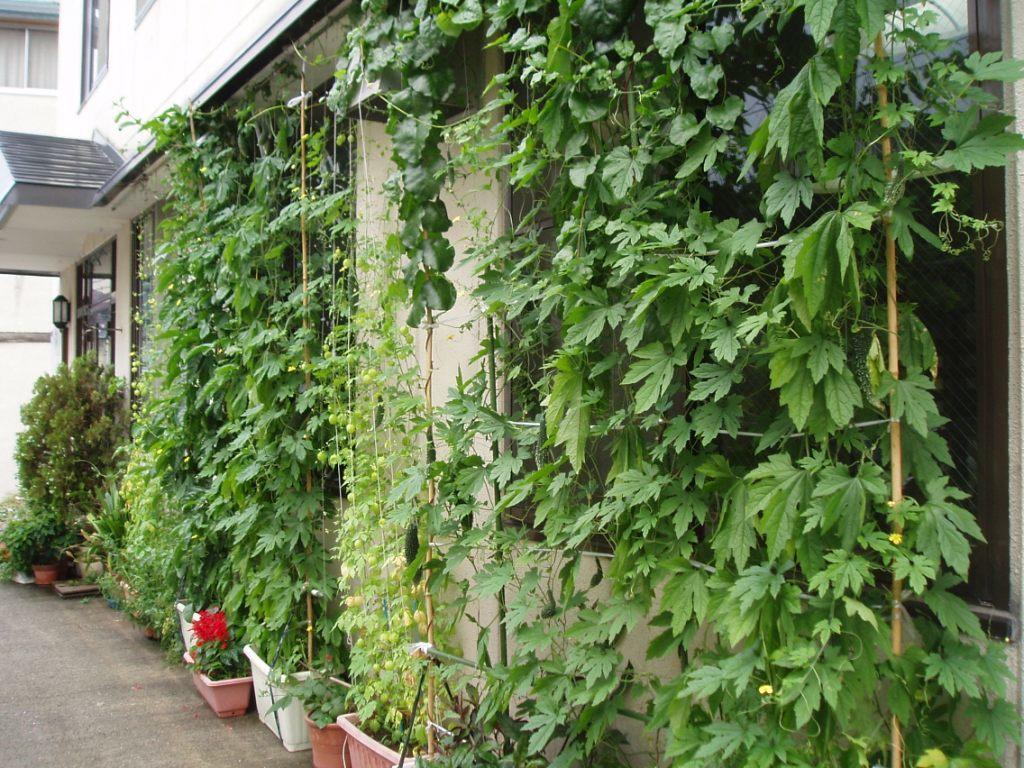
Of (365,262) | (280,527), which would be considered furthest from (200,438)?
(365,262)

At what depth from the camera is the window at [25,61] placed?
16.7 meters

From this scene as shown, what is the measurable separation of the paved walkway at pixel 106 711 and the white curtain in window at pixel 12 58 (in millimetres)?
13053

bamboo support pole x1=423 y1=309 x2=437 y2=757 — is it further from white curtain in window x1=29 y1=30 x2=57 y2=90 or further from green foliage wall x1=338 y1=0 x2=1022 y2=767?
white curtain in window x1=29 y1=30 x2=57 y2=90

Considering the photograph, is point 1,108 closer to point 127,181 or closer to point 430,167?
point 127,181

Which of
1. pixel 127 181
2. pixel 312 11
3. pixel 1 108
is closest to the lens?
pixel 312 11

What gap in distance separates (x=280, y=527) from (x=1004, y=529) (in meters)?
3.43

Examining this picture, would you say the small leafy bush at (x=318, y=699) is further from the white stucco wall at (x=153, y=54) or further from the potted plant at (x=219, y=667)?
the white stucco wall at (x=153, y=54)

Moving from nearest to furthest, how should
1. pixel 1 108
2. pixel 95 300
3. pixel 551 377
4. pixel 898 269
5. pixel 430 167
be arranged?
pixel 898 269, pixel 551 377, pixel 430 167, pixel 95 300, pixel 1 108

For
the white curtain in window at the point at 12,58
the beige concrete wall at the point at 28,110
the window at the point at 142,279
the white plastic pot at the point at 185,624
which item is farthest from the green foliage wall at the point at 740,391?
the white curtain in window at the point at 12,58

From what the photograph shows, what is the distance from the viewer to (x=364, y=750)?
3.64 metres

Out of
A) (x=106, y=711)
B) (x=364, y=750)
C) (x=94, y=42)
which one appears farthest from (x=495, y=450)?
(x=94, y=42)

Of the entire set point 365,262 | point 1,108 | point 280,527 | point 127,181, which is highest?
point 1,108

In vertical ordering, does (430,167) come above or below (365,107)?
below

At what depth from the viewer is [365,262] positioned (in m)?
3.91
